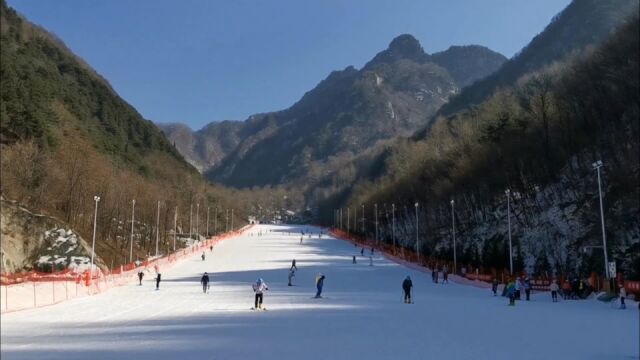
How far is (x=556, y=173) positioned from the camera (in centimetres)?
5388

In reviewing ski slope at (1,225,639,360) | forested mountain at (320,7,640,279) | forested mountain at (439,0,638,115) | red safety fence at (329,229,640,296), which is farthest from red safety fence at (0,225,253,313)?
forested mountain at (439,0,638,115)

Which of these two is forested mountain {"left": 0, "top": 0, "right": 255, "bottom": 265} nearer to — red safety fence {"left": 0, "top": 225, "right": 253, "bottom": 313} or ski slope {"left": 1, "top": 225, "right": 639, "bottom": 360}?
red safety fence {"left": 0, "top": 225, "right": 253, "bottom": 313}

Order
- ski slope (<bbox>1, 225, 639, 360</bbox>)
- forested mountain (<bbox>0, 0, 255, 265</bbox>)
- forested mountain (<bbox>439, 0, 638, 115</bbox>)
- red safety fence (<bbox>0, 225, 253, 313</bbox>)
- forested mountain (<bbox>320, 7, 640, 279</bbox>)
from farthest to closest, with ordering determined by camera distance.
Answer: forested mountain (<bbox>439, 0, 638, 115</bbox>)
forested mountain (<bbox>0, 0, 255, 265</bbox>)
forested mountain (<bbox>320, 7, 640, 279</bbox>)
red safety fence (<bbox>0, 225, 253, 313</bbox>)
ski slope (<bbox>1, 225, 639, 360</bbox>)

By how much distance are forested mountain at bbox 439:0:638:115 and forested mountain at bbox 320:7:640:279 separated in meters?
102

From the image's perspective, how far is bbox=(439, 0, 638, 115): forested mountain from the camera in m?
171

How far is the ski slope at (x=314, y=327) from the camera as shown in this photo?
11625mm

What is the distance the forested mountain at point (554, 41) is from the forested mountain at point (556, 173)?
334 ft

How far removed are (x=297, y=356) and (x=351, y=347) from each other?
1773 mm

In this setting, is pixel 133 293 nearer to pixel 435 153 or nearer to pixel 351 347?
pixel 351 347

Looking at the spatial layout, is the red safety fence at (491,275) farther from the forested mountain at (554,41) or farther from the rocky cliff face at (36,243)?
the forested mountain at (554,41)

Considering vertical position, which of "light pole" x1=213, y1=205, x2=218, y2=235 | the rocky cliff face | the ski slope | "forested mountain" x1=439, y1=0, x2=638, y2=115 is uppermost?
"forested mountain" x1=439, y1=0, x2=638, y2=115

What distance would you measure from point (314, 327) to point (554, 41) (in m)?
195

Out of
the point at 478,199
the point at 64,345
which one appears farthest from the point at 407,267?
the point at 64,345

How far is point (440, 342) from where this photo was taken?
1329 centimetres
